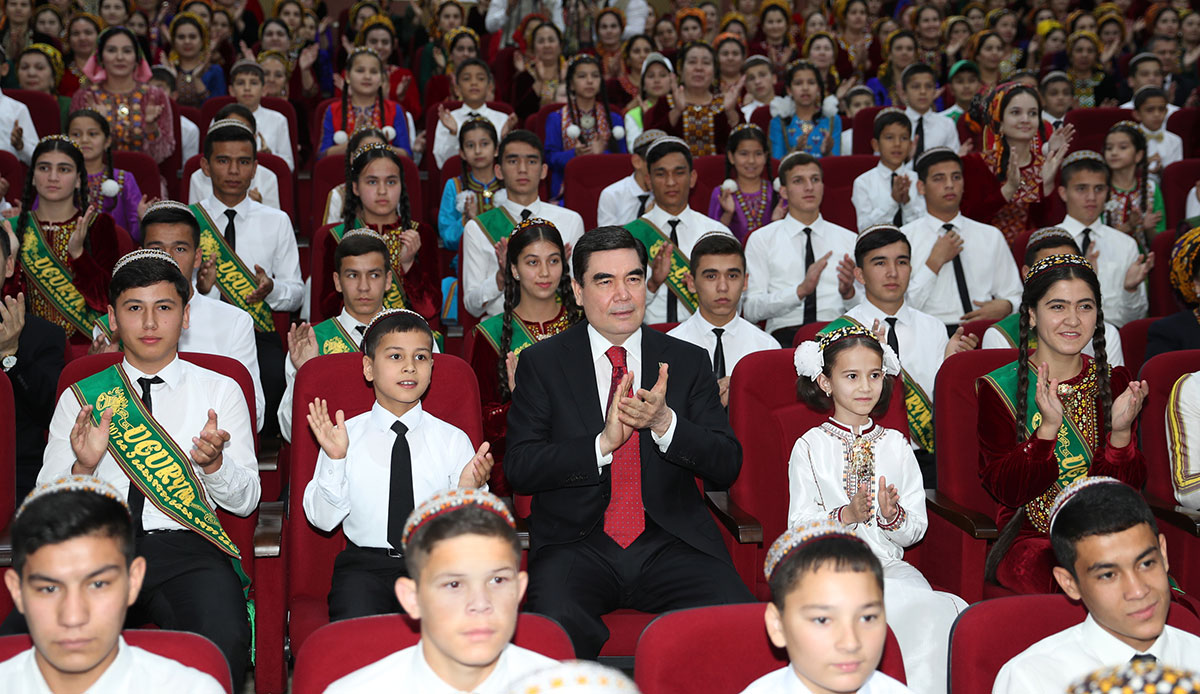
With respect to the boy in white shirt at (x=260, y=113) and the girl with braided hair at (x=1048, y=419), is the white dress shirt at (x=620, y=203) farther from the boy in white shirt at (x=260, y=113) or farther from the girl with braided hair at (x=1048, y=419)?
the girl with braided hair at (x=1048, y=419)

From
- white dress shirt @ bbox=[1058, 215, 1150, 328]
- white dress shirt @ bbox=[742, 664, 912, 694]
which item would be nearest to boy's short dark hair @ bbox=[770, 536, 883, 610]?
white dress shirt @ bbox=[742, 664, 912, 694]

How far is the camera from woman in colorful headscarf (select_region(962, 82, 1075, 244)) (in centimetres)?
571

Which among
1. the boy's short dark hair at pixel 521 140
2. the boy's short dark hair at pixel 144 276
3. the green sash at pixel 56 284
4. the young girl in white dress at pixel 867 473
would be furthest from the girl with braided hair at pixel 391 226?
the young girl in white dress at pixel 867 473

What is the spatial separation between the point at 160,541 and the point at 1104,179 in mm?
4364

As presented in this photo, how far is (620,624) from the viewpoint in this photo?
9.27 ft

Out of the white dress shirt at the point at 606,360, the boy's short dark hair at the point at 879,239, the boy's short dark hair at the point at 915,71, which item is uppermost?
the boy's short dark hair at the point at 915,71

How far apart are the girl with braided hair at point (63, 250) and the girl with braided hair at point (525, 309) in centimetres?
161

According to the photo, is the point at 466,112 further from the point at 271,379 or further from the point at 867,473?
the point at 867,473

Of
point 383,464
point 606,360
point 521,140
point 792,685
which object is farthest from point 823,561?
point 521,140

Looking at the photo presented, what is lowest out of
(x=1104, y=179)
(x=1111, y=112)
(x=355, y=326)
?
(x=355, y=326)

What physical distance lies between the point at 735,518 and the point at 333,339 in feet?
5.65

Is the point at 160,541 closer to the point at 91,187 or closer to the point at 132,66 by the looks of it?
the point at 91,187

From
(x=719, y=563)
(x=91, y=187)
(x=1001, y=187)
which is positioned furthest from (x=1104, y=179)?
(x=91, y=187)

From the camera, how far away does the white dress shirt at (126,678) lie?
194cm
